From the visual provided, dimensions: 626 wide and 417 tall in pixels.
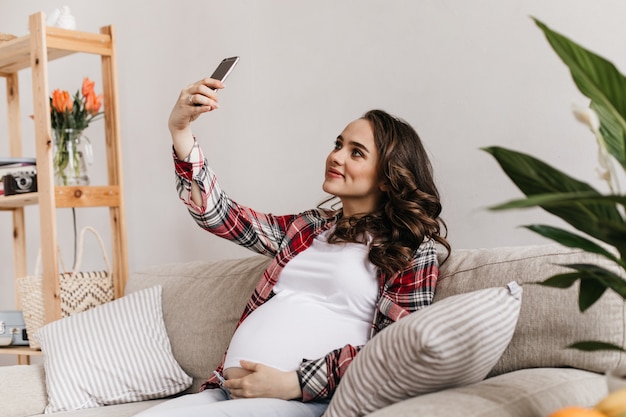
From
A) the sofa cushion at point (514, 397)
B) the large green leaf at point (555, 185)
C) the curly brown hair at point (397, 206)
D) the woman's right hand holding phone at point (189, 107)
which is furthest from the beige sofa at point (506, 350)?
the woman's right hand holding phone at point (189, 107)

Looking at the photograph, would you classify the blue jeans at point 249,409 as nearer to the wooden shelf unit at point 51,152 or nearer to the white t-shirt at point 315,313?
the white t-shirt at point 315,313

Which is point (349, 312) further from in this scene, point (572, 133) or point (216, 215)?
point (572, 133)

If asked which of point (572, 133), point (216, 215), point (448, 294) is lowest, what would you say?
point (448, 294)

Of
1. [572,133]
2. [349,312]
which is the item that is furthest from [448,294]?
[572,133]

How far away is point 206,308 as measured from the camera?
2115mm

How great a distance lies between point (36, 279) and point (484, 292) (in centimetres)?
182

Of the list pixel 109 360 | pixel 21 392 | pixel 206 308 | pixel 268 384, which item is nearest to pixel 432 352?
pixel 268 384

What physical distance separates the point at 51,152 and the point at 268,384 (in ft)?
4.42

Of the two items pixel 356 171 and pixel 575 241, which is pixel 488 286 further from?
pixel 575 241

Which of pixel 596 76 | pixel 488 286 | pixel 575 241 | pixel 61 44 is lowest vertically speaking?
pixel 488 286

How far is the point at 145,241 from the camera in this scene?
2.98 m

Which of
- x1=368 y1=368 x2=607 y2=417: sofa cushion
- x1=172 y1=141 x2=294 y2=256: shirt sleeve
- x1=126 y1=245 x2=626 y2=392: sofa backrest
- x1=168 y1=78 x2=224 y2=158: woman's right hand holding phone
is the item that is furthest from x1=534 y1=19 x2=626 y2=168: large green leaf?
x1=172 y1=141 x2=294 y2=256: shirt sleeve

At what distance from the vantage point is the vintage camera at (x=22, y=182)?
268cm

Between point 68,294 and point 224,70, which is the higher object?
point 224,70
